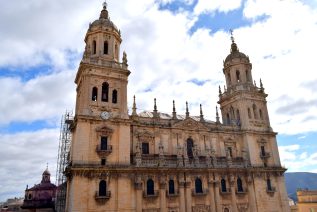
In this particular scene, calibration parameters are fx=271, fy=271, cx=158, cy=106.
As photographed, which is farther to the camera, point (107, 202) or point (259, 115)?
point (259, 115)

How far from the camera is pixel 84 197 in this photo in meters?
27.3

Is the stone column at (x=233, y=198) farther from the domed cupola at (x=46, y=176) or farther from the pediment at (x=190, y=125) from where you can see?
the domed cupola at (x=46, y=176)

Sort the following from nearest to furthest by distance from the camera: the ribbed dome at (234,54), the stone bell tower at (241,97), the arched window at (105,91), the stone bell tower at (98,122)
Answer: the stone bell tower at (98,122) < the arched window at (105,91) < the stone bell tower at (241,97) < the ribbed dome at (234,54)

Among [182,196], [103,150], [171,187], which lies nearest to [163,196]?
[171,187]

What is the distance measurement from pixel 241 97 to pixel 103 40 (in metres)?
22.3

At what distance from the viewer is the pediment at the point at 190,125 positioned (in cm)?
3647

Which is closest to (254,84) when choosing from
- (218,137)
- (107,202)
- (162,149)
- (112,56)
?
(218,137)

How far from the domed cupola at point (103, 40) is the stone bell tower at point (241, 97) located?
19.7 metres

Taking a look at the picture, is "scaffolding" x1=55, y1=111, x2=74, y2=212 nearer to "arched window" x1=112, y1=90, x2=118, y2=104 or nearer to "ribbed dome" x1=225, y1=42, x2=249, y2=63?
"arched window" x1=112, y1=90, x2=118, y2=104

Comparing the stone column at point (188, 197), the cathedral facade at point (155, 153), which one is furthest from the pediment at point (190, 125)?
the stone column at point (188, 197)

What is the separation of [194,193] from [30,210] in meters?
35.4

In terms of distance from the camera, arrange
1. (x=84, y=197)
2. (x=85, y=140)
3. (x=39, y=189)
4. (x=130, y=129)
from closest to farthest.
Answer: (x=84, y=197) → (x=85, y=140) → (x=130, y=129) → (x=39, y=189)

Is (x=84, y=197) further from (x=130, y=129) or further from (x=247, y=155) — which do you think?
(x=247, y=155)

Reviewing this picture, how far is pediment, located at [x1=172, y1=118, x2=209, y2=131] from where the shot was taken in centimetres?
3647
